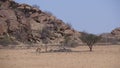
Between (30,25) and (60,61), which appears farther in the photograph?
(30,25)

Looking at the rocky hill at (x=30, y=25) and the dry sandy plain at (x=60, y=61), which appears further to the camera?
the rocky hill at (x=30, y=25)

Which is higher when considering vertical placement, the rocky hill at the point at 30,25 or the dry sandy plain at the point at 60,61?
the rocky hill at the point at 30,25

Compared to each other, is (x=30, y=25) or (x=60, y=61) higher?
(x=30, y=25)

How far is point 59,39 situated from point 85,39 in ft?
135

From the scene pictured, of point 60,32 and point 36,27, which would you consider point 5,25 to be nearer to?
point 36,27

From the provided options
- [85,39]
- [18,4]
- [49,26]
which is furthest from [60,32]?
[85,39]

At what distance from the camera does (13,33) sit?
98312mm

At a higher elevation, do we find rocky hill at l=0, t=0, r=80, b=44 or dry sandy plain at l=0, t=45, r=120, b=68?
rocky hill at l=0, t=0, r=80, b=44

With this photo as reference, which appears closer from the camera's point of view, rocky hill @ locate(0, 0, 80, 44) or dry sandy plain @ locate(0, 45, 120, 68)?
dry sandy plain @ locate(0, 45, 120, 68)

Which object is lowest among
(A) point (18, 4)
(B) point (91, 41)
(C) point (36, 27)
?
(B) point (91, 41)

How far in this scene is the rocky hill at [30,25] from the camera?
97.9m

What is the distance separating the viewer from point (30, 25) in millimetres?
104438

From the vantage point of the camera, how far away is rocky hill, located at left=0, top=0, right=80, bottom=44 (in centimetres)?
9791

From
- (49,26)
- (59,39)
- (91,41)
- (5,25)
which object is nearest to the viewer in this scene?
(91,41)
